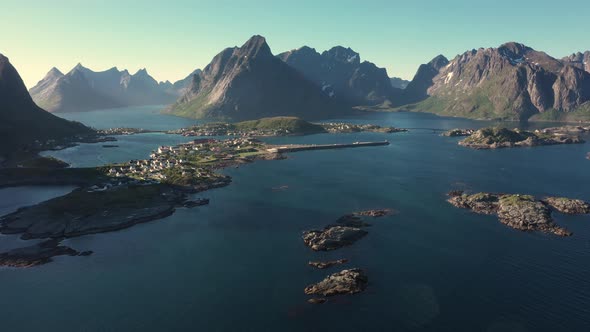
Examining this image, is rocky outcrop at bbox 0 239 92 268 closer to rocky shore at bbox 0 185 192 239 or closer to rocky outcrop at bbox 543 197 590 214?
rocky shore at bbox 0 185 192 239

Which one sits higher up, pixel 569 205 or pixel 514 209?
pixel 514 209

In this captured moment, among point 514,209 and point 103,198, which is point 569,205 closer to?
point 514,209

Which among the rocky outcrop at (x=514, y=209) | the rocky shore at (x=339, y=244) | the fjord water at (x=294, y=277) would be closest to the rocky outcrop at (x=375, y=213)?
the rocky shore at (x=339, y=244)

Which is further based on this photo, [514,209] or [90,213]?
[514,209]


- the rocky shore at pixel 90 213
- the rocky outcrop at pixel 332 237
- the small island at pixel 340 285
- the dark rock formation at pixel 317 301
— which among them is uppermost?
the rocky shore at pixel 90 213

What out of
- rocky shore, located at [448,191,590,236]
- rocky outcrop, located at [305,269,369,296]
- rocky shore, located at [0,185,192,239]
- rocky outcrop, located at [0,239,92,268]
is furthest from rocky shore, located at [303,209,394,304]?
rocky outcrop, located at [0,239,92,268]

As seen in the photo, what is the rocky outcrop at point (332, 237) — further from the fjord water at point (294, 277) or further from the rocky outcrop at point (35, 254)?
the rocky outcrop at point (35, 254)

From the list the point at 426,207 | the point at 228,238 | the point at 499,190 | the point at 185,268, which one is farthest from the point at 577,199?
the point at 185,268

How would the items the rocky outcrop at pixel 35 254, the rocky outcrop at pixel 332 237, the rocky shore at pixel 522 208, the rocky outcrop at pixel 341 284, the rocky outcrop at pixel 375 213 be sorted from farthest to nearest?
the rocky outcrop at pixel 375 213 → the rocky shore at pixel 522 208 → the rocky outcrop at pixel 332 237 → the rocky outcrop at pixel 35 254 → the rocky outcrop at pixel 341 284

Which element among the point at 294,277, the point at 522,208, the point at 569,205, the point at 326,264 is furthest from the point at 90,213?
the point at 569,205
